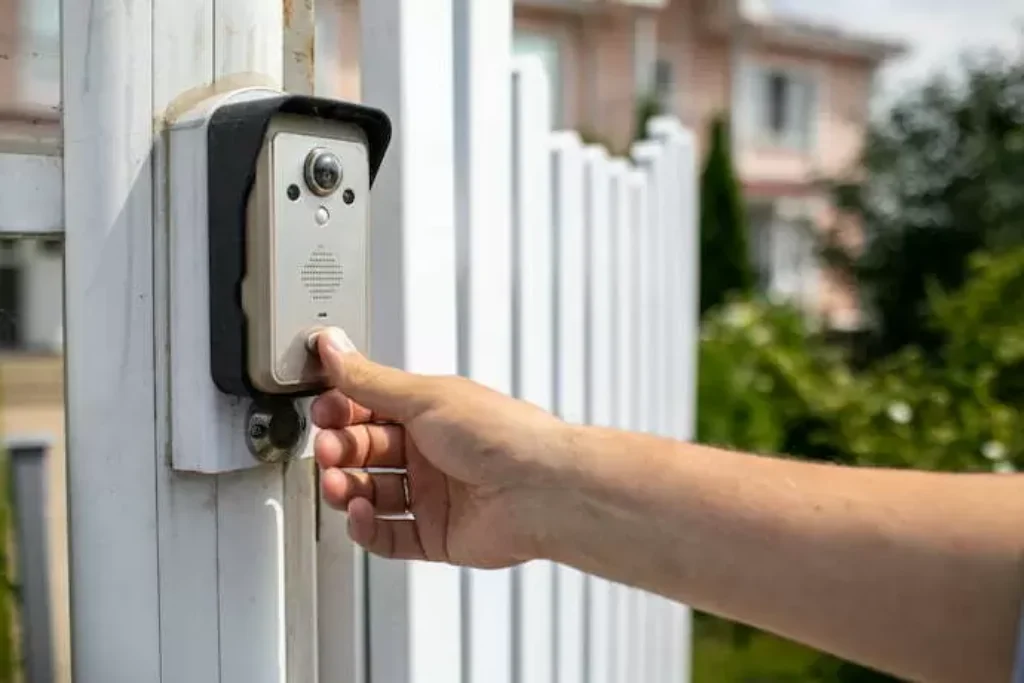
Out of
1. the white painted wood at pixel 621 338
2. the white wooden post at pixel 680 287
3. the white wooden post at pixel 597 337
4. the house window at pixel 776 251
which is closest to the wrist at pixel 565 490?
the white wooden post at pixel 597 337

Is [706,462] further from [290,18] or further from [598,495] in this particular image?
[290,18]

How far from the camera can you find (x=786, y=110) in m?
19.0

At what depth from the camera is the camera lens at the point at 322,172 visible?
1018 mm

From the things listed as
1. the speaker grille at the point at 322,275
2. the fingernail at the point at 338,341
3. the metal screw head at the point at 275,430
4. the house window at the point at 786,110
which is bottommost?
the metal screw head at the point at 275,430

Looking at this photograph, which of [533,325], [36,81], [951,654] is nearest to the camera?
[951,654]

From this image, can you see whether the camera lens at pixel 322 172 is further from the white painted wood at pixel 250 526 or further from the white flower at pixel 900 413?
the white flower at pixel 900 413

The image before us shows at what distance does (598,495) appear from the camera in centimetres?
104

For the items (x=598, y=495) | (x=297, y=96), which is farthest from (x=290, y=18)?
(x=598, y=495)

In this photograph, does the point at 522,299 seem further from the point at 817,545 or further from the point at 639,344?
the point at 817,545

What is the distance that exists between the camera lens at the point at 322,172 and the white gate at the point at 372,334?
111 millimetres

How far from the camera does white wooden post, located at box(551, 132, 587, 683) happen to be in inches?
76.0

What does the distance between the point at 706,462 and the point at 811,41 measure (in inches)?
741

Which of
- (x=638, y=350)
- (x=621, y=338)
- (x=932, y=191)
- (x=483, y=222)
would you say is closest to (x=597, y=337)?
(x=621, y=338)

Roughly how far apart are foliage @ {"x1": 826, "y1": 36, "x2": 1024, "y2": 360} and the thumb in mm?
8949
